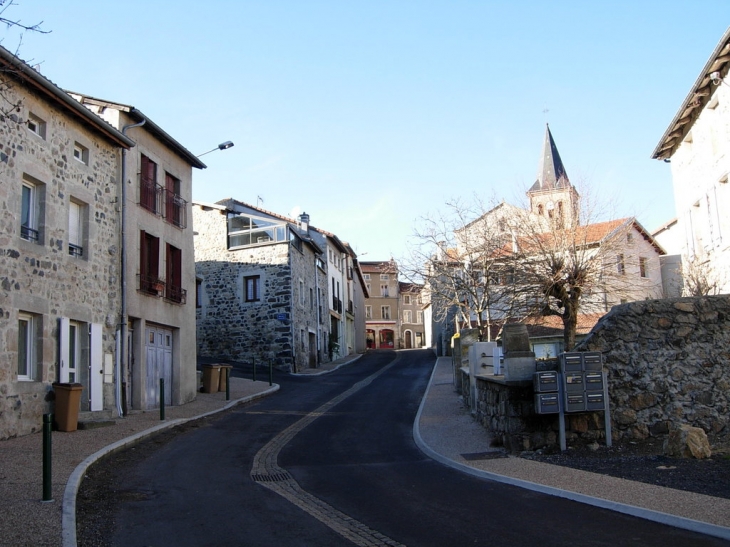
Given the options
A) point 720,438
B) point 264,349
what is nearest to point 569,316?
point 720,438

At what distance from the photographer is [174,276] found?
67.5 ft

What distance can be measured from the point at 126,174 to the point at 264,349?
16858 millimetres

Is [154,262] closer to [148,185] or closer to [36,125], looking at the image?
[148,185]

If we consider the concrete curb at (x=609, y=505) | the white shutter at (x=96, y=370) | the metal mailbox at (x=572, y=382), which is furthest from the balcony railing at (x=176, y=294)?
the metal mailbox at (x=572, y=382)

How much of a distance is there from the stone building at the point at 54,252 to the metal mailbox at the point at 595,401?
9827 mm

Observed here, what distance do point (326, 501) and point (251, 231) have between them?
89.4ft

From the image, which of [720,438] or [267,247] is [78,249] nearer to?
[720,438]

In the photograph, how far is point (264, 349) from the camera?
110 ft

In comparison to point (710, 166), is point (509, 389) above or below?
below

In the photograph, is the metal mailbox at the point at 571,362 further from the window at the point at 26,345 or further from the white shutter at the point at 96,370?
the white shutter at the point at 96,370

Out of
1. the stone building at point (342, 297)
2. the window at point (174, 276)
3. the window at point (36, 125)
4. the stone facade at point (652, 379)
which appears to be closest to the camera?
the stone facade at point (652, 379)

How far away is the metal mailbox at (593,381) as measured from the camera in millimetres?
10828

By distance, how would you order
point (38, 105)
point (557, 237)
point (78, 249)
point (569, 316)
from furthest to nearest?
1. point (557, 237)
2. point (569, 316)
3. point (78, 249)
4. point (38, 105)

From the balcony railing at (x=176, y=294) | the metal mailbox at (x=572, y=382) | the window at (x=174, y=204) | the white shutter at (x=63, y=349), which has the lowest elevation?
the metal mailbox at (x=572, y=382)
